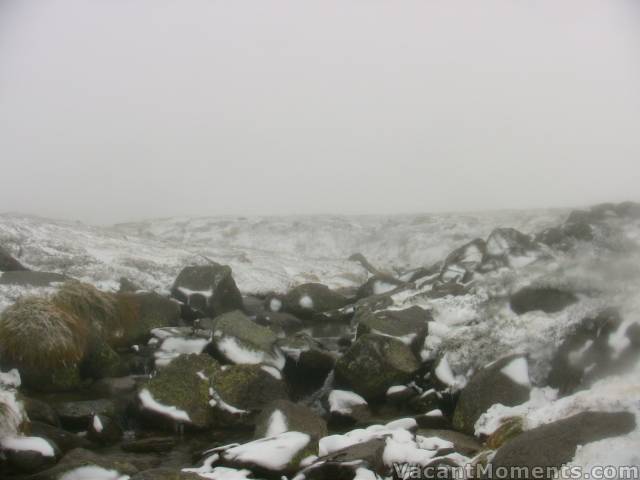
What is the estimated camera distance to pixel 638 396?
892 cm

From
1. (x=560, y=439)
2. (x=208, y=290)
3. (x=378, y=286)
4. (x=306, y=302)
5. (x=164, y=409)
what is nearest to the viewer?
(x=560, y=439)

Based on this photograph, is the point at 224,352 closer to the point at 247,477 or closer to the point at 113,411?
the point at 113,411

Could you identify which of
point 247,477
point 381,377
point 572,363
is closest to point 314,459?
point 247,477

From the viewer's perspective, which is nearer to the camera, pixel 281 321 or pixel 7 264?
pixel 7 264

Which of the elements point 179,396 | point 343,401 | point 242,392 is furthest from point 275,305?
point 179,396

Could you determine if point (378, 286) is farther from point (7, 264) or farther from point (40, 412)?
point (40, 412)

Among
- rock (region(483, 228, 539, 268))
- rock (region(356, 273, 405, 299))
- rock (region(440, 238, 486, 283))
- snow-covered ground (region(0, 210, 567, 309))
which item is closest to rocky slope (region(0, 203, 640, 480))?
rock (region(483, 228, 539, 268))

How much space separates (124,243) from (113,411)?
23.9m

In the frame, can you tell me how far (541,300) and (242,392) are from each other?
1064cm

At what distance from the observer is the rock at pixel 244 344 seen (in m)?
16.0

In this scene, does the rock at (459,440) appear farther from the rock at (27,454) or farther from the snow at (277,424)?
the rock at (27,454)

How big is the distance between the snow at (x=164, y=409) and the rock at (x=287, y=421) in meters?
2.11

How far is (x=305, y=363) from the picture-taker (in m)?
16.8

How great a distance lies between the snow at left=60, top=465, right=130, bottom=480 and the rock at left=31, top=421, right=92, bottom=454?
2.07 metres
